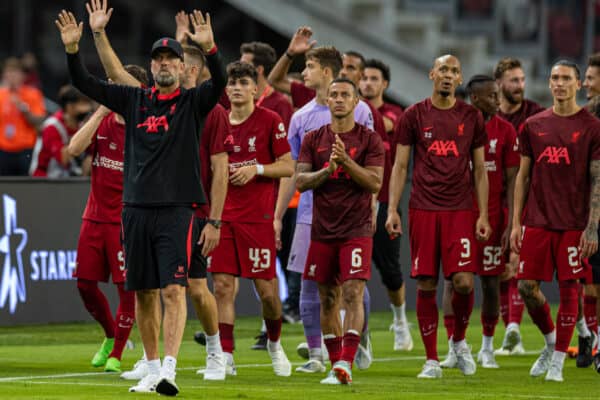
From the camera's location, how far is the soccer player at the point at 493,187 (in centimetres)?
1409

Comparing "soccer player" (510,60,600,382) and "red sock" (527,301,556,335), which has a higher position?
"soccer player" (510,60,600,382)

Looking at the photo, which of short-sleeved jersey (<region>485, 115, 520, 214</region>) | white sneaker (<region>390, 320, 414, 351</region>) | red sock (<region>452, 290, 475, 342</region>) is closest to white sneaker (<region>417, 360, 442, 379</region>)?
red sock (<region>452, 290, 475, 342</region>)

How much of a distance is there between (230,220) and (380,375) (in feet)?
5.69

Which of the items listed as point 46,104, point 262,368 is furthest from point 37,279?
point 46,104

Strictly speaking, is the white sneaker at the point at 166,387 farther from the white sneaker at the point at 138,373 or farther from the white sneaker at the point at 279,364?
the white sneaker at the point at 279,364

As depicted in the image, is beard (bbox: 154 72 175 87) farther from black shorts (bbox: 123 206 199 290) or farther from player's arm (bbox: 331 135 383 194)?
player's arm (bbox: 331 135 383 194)

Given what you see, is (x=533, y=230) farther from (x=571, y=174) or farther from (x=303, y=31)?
(x=303, y=31)

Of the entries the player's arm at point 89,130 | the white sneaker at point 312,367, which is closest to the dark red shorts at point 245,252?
the white sneaker at point 312,367

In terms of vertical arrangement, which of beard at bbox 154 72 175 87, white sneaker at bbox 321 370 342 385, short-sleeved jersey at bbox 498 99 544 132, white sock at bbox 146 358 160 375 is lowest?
white sneaker at bbox 321 370 342 385

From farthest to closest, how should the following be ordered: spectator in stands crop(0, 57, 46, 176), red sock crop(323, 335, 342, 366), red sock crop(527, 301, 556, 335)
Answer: spectator in stands crop(0, 57, 46, 176)
red sock crop(527, 301, 556, 335)
red sock crop(323, 335, 342, 366)

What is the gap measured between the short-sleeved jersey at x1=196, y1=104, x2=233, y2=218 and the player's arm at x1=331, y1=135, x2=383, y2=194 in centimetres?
84

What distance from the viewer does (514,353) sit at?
15.3 metres

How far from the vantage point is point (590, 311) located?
14.1 metres

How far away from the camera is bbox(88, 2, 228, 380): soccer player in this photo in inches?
458
